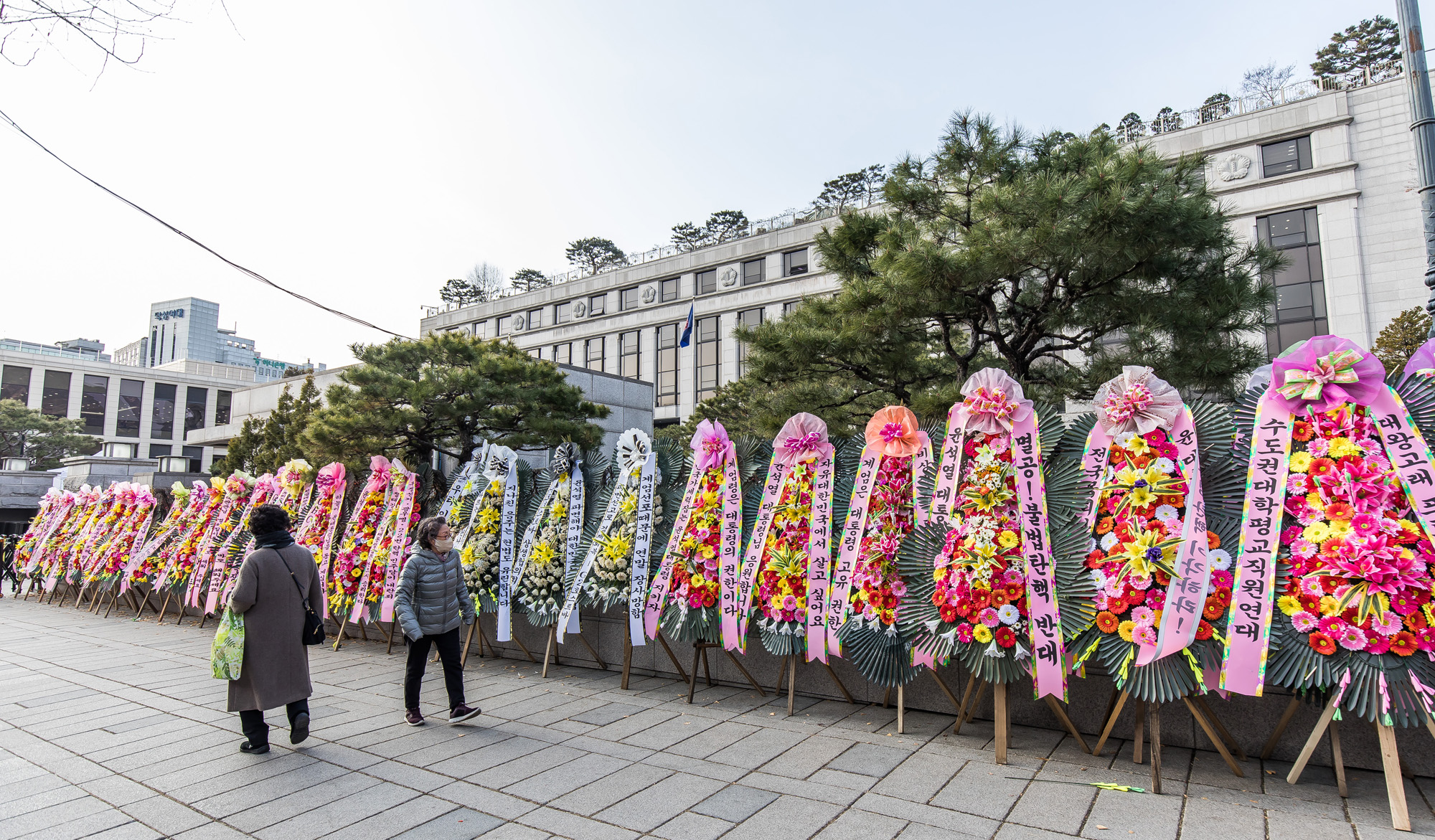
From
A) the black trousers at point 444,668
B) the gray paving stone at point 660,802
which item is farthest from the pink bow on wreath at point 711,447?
the gray paving stone at point 660,802

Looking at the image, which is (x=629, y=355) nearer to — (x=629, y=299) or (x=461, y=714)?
(x=629, y=299)

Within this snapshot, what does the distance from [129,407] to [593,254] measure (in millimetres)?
35762

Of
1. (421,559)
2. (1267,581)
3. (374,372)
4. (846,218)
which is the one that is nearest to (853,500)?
(1267,581)

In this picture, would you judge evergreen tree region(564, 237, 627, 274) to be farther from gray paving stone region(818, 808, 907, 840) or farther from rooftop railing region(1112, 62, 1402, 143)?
gray paving stone region(818, 808, 907, 840)

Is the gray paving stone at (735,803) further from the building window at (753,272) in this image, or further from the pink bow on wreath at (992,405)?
the building window at (753,272)

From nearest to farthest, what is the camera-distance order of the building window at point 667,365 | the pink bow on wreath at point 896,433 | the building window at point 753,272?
the pink bow on wreath at point 896,433 < the building window at point 753,272 < the building window at point 667,365

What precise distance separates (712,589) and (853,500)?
4.40 feet

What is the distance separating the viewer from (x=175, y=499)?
11688 mm

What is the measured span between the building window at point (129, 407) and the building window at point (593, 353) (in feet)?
116

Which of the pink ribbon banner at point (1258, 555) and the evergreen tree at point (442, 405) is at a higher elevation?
the evergreen tree at point (442, 405)

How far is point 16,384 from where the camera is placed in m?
50.1

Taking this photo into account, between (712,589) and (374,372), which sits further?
(374,372)

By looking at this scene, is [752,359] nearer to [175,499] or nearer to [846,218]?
[846,218]

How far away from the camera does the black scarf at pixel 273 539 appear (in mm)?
4887
